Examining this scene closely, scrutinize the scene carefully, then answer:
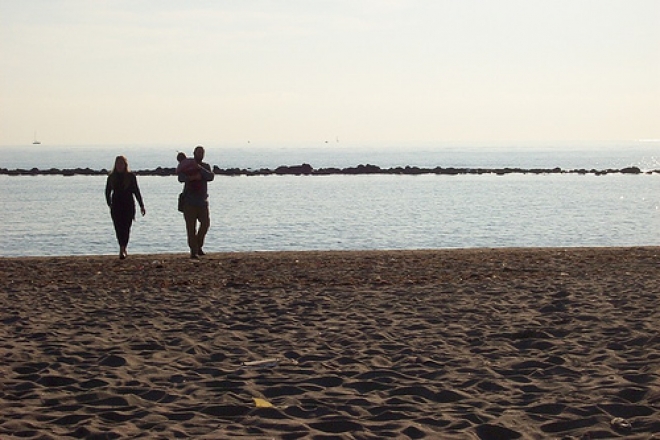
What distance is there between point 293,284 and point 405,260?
4.52m

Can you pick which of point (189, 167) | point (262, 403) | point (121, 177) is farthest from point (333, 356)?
point (189, 167)

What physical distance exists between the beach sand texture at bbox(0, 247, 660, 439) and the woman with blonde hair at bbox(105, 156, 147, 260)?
2.75 metres

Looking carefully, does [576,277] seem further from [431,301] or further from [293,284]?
[293,284]

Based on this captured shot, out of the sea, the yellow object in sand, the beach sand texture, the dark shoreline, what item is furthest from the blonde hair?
the dark shoreline

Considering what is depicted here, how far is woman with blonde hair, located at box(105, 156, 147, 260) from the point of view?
52.5 ft

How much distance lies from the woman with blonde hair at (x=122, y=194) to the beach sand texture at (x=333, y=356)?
275 cm

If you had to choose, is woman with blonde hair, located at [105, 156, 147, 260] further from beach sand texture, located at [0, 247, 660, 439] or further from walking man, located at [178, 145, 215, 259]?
beach sand texture, located at [0, 247, 660, 439]

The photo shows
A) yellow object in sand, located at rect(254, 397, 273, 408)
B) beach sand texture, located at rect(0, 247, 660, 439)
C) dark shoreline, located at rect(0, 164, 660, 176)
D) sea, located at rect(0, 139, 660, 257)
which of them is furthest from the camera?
dark shoreline, located at rect(0, 164, 660, 176)

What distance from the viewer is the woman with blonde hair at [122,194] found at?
52.5 feet

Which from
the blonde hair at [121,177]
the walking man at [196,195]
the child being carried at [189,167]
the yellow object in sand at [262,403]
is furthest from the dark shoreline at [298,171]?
the yellow object in sand at [262,403]

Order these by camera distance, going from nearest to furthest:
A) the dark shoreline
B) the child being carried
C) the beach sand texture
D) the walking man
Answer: the beach sand texture, the child being carried, the walking man, the dark shoreline

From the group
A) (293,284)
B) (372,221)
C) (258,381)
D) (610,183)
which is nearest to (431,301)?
(293,284)

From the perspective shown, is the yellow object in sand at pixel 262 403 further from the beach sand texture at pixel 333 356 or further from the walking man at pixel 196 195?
the walking man at pixel 196 195

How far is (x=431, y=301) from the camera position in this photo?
35.9 ft
